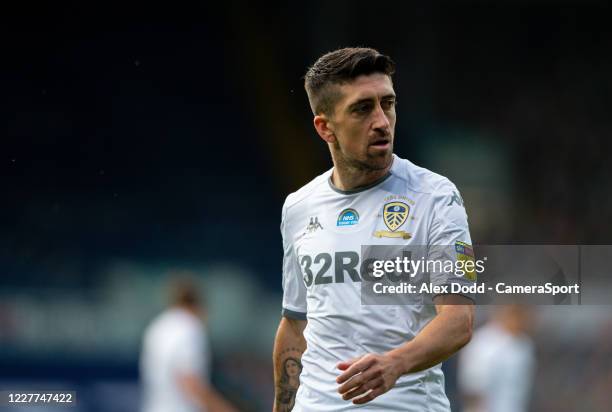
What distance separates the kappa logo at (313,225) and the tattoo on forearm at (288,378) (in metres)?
0.45

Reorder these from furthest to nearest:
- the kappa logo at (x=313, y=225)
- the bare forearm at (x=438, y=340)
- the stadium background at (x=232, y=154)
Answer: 1. the stadium background at (x=232, y=154)
2. the kappa logo at (x=313, y=225)
3. the bare forearm at (x=438, y=340)

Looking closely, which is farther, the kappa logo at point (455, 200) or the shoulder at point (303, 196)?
the shoulder at point (303, 196)

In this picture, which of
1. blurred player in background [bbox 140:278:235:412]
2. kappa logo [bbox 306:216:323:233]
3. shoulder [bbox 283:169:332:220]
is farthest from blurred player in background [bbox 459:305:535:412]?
kappa logo [bbox 306:216:323:233]

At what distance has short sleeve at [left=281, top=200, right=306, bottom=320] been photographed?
3592 mm

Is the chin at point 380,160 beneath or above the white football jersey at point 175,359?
above

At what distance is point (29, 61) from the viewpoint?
1221cm

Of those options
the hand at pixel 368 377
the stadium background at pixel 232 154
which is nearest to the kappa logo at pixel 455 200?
the hand at pixel 368 377

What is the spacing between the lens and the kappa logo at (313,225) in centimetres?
345

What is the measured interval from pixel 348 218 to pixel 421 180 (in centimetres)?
27

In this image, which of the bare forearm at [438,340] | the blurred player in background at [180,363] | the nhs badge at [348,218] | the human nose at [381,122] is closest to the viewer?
the bare forearm at [438,340]

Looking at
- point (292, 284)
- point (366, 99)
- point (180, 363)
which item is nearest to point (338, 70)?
point (366, 99)

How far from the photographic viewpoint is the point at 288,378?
3.60 m

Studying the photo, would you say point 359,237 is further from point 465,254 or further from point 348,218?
point 465,254

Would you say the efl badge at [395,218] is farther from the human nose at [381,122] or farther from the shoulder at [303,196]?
the shoulder at [303,196]
